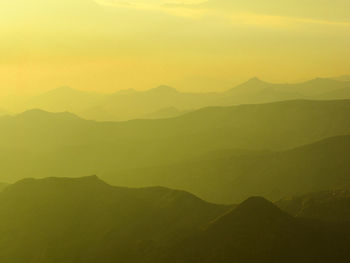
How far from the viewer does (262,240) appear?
3578 inches

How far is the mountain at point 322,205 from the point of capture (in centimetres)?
11662

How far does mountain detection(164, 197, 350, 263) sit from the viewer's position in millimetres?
86875

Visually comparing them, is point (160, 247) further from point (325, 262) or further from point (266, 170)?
point (266, 170)

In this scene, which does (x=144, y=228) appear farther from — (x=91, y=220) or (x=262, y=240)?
(x=262, y=240)

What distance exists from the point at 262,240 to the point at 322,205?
37.7 meters

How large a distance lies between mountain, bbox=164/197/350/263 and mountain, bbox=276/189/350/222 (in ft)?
64.9

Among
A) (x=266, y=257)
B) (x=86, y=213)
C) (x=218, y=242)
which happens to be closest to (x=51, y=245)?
(x=86, y=213)

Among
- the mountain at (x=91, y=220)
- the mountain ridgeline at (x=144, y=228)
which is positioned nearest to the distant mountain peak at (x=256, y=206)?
the mountain ridgeline at (x=144, y=228)

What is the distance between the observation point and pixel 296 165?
191m

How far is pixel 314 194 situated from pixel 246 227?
43.0 metres

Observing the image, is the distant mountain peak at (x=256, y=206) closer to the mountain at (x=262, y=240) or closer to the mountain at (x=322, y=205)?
the mountain at (x=262, y=240)

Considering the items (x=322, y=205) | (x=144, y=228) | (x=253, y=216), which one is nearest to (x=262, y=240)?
(x=253, y=216)

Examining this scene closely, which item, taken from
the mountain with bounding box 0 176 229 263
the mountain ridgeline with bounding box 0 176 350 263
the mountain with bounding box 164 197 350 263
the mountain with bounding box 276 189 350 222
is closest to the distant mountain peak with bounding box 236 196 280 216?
the mountain with bounding box 164 197 350 263

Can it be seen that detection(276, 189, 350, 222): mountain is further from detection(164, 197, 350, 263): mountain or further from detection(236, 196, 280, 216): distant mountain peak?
detection(236, 196, 280, 216): distant mountain peak
